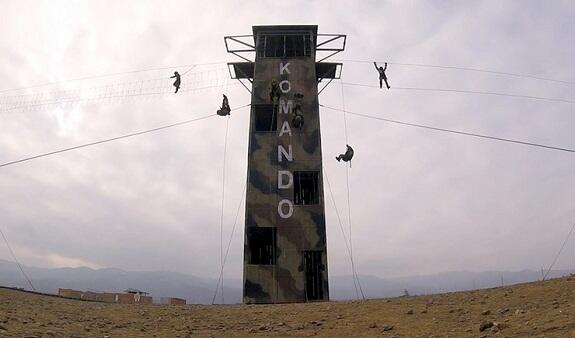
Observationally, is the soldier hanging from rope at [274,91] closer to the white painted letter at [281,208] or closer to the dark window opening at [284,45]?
the dark window opening at [284,45]

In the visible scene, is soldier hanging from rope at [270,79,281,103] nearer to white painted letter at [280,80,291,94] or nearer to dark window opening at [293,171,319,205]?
white painted letter at [280,80,291,94]

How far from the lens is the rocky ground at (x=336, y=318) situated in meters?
11.4

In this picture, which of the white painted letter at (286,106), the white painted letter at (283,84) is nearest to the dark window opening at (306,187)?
the white painted letter at (286,106)

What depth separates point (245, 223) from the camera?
26.3 metres

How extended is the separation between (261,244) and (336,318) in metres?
13.2

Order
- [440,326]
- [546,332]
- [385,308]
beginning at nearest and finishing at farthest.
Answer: [546,332] → [440,326] → [385,308]

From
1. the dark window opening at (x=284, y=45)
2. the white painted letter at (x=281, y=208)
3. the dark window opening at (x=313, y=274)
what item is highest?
the dark window opening at (x=284, y=45)

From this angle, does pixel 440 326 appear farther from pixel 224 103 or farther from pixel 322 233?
pixel 224 103

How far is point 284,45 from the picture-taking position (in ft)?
102

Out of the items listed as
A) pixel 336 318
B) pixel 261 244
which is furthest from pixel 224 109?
pixel 336 318

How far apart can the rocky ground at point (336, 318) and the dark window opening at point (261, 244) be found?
9038 millimetres

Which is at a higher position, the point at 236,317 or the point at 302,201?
the point at 302,201

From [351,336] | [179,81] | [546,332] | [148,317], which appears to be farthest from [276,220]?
[546,332]

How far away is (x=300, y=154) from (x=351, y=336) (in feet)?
Result: 53.7
